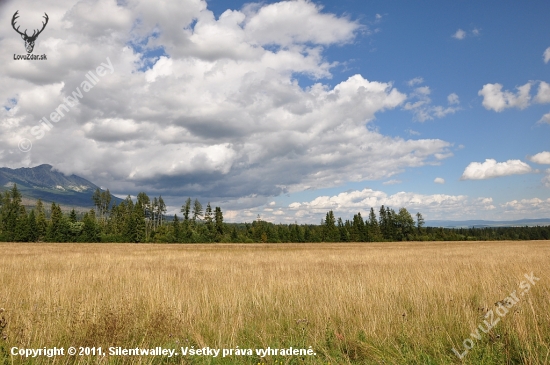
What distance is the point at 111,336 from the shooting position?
4.76m

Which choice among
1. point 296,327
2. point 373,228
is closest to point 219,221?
point 373,228

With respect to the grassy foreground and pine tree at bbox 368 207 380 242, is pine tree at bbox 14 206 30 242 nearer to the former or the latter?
the grassy foreground

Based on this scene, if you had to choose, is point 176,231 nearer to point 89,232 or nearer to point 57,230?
point 89,232

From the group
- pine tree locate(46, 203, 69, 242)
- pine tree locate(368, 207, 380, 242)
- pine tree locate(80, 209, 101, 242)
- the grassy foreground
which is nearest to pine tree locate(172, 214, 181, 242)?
pine tree locate(80, 209, 101, 242)

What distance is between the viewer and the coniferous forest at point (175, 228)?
249 feet

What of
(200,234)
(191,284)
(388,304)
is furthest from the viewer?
(200,234)

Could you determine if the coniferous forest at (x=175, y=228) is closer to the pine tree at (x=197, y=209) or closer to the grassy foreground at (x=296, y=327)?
the pine tree at (x=197, y=209)

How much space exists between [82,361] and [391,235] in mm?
116730

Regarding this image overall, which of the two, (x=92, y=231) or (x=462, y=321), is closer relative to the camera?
(x=462, y=321)

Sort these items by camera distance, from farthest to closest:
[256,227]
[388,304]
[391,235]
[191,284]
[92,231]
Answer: [391,235] → [256,227] → [92,231] → [191,284] → [388,304]

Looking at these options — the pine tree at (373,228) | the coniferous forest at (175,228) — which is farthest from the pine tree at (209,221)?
the pine tree at (373,228)

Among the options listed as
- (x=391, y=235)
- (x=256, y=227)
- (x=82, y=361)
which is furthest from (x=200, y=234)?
(x=82, y=361)

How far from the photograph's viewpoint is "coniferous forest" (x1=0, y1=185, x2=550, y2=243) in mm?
75938

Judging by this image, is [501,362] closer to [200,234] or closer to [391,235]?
[200,234]
